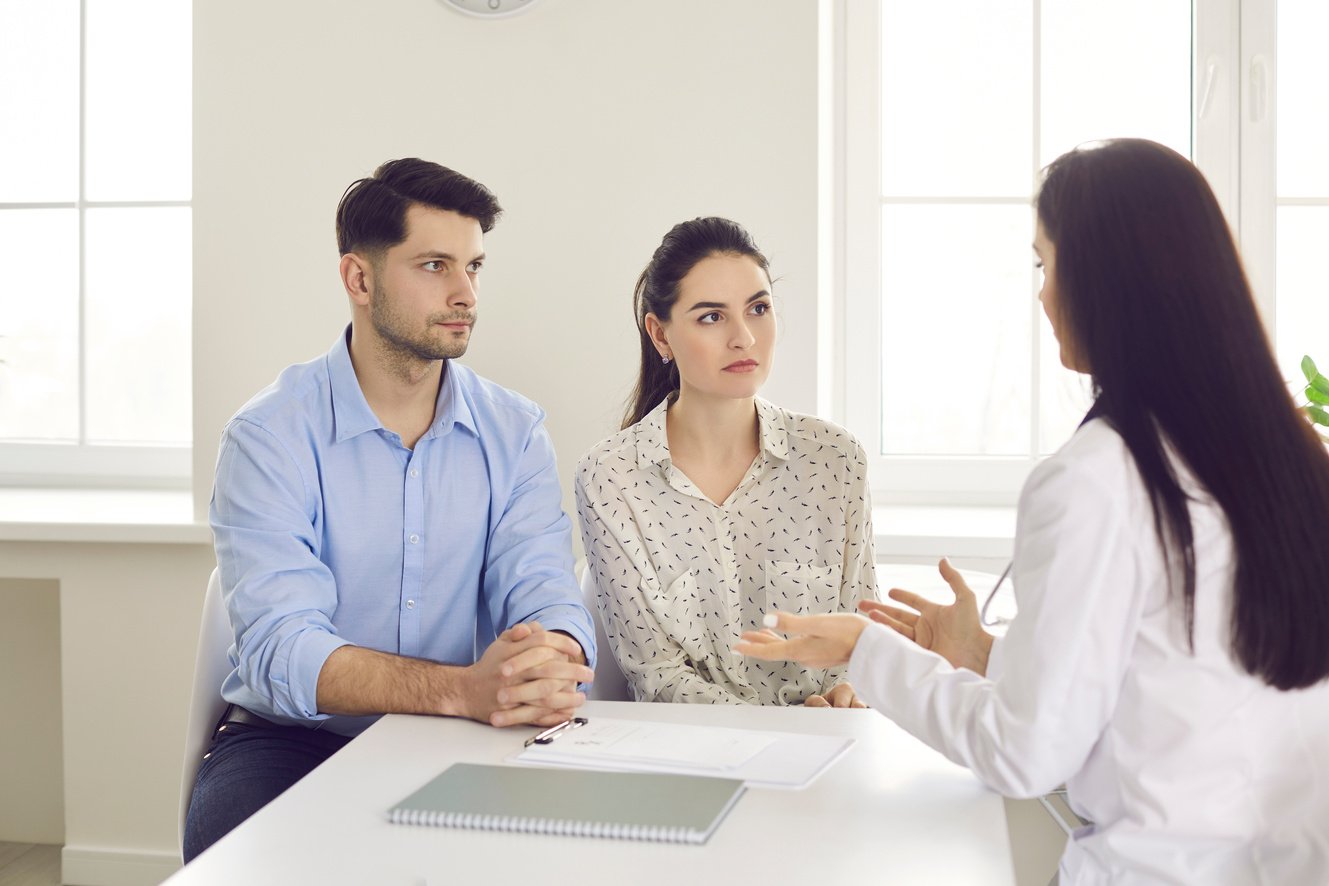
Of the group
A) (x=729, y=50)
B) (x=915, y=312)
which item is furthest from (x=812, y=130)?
(x=915, y=312)

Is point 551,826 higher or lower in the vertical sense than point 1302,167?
lower

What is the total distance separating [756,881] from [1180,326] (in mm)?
591

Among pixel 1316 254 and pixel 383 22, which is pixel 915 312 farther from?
pixel 383 22

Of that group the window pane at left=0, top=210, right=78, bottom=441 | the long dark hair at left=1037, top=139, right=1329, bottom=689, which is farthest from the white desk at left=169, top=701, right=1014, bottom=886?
the window pane at left=0, top=210, right=78, bottom=441

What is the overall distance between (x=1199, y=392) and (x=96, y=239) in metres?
2.77

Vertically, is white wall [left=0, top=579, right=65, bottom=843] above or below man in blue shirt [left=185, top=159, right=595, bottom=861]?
below

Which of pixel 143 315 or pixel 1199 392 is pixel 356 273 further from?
pixel 1199 392

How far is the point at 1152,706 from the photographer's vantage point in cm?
104

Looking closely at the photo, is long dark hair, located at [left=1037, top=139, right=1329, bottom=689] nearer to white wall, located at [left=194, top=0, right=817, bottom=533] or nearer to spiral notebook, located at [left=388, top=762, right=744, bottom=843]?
spiral notebook, located at [left=388, top=762, right=744, bottom=843]

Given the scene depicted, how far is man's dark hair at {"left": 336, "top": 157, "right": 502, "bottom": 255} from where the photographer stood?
2.01m

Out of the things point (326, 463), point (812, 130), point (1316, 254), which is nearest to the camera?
point (326, 463)

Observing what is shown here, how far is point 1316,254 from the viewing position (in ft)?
9.05

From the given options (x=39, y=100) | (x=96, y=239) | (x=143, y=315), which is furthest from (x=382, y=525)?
(x=39, y=100)

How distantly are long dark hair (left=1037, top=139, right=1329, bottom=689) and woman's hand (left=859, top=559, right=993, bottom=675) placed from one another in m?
0.42
